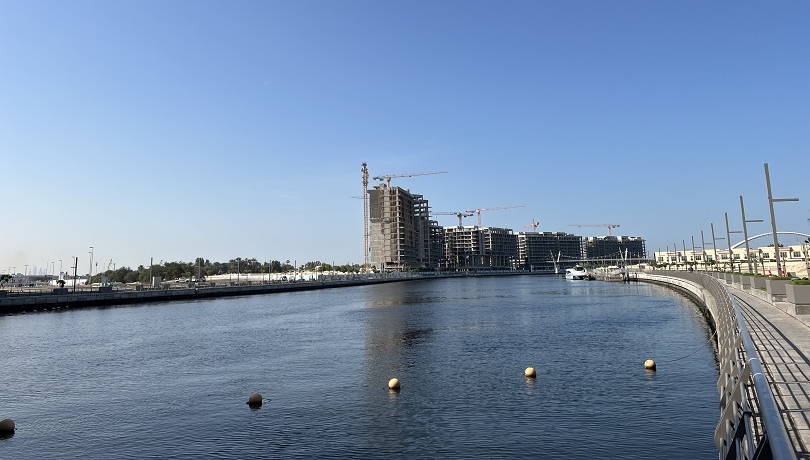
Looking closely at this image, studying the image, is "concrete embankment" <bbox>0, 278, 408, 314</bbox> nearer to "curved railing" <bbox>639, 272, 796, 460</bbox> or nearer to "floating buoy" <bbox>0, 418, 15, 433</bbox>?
"floating buoy" <bbox>0, 418, 15, 433</bbox>

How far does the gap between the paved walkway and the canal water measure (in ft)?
11.8

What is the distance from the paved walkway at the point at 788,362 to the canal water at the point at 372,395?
3.59 m

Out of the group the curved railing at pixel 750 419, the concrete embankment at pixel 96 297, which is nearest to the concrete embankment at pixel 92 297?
the concrete embankment at pixel 96 297

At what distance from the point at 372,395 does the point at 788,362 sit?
1814cm

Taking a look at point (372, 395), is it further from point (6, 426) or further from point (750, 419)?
point (750, 419)

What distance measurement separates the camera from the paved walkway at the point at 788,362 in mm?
11508

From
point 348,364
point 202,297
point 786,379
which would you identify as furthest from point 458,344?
point 202,297

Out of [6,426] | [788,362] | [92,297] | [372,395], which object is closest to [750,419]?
[788,362]

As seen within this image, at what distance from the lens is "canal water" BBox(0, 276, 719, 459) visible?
786 inches

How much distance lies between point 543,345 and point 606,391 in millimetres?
15824

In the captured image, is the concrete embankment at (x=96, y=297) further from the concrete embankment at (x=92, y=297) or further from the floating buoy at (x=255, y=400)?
the floating buoy at (x=255, y=400)

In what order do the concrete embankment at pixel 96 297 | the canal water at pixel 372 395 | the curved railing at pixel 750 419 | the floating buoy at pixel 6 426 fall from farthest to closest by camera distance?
the concrete embankment at pixel 96 297
the floating buoy at pixel 6 426
the canal water at pixel 372 395
the curved railing at pixel 750 419

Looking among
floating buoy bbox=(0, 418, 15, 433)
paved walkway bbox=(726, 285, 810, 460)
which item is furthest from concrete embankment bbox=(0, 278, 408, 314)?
paved walkway bbox=(726, 285, 810, 460)

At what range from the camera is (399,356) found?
3934cm
